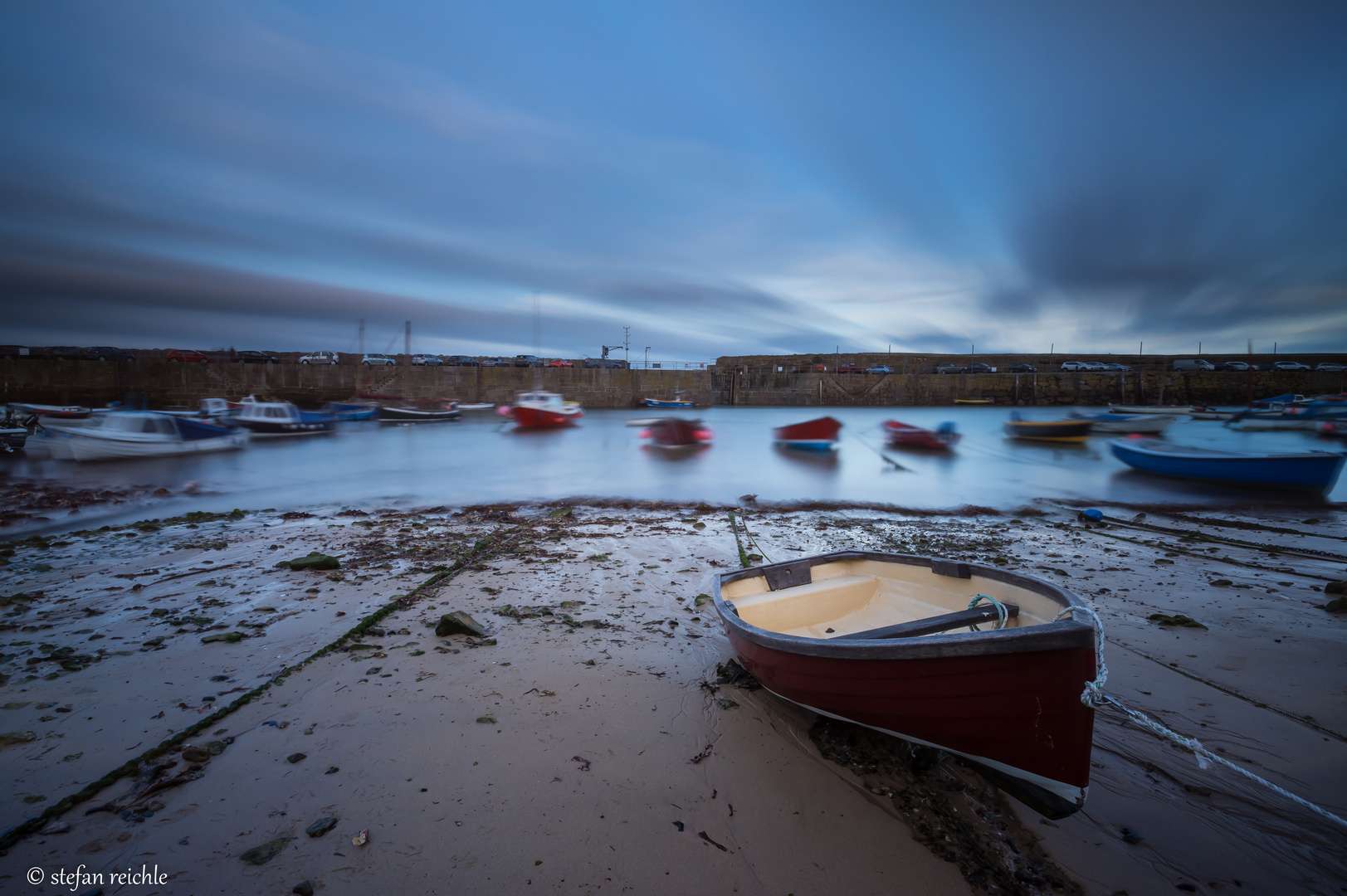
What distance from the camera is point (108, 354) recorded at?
41344mm

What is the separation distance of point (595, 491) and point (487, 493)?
259 cm

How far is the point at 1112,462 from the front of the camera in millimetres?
18172

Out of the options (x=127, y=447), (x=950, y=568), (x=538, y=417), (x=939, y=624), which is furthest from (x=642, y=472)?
(x=538, y=417)

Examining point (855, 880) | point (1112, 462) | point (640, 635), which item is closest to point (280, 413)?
point (640, 635)

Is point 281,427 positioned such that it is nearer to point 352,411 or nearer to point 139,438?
point 139,438

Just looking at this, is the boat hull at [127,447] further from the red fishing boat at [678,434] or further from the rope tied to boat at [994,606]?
the rope tied to boat at [994,606]

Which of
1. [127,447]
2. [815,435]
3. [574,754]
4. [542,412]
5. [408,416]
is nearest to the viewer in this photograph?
[574,754]

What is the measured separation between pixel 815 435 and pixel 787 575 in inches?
732

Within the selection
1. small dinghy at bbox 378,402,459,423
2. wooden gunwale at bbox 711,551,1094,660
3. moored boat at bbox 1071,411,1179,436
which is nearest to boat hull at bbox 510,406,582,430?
small dinghy at bbox 378,402,459,423

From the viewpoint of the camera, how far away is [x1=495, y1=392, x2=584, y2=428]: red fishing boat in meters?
33.3

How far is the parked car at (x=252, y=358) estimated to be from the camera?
46.4m

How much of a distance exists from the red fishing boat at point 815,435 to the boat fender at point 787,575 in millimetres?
17802

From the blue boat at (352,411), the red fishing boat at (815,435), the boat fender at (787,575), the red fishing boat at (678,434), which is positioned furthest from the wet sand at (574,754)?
the blue boat at (352,411)

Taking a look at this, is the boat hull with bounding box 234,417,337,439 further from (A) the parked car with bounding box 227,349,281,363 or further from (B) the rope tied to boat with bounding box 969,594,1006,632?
(B) the rope tied to boat with bounding box 969,594,1006,632
